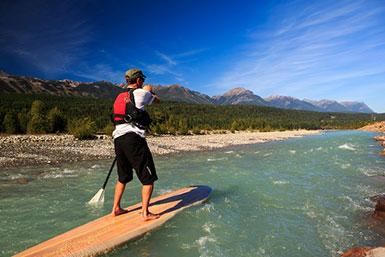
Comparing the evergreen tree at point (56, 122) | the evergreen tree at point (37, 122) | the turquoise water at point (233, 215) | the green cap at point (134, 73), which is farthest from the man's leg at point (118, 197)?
the evergreen tree at point (56, 122)

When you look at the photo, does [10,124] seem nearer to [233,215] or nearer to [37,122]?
[37,122]

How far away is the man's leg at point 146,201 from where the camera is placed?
4484 millimetres

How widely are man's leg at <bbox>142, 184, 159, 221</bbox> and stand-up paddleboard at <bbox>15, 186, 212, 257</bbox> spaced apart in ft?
0.36

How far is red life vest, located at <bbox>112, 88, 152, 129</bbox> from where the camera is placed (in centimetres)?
436

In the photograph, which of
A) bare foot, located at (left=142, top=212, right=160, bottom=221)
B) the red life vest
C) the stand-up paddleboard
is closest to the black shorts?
the red life vest

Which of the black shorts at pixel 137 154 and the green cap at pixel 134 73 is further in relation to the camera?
the green cap at pixel 134 73

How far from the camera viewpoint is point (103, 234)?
4062mm

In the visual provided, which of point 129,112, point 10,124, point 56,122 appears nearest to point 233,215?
point 129,112

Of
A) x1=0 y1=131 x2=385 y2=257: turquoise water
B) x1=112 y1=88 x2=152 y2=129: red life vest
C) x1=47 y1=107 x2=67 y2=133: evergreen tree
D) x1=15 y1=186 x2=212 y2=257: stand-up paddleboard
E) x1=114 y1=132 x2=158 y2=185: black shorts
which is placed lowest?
x1=0 y1=131 x2=385 y2=257: turquoise water

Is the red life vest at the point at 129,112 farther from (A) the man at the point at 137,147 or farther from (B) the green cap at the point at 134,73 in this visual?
(B) the green cap at the point at 134,73

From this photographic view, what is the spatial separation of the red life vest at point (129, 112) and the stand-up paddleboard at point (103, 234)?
2.08 meters

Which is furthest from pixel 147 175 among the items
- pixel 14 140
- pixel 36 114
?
pixel 36 114

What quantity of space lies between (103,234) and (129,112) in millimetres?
2397

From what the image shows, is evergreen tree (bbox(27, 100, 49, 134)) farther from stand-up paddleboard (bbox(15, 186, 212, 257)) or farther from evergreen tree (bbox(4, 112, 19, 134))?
stand-up paddleboard (bbox(15, 186, 212, 257))
